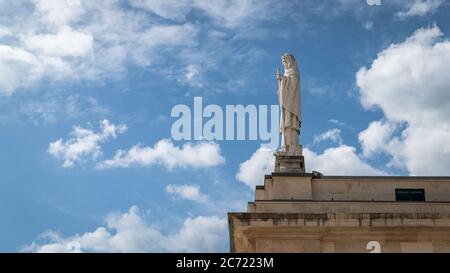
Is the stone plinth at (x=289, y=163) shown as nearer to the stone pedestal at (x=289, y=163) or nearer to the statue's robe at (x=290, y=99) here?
the stone pedestal at (x=289, y=163)

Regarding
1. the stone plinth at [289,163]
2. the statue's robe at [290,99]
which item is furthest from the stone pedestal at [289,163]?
the statue's robe at [290,99]

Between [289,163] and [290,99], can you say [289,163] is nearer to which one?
[289,163]

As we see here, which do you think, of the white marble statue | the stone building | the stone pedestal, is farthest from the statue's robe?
the stone building

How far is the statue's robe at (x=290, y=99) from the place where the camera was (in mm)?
29594

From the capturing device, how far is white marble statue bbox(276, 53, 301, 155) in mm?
29375

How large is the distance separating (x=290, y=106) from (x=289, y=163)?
2.02 meters

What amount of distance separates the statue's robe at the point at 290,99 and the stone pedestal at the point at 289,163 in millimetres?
1026

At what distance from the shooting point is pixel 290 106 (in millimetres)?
29750

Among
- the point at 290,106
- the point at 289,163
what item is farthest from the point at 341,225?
the point at 290,106

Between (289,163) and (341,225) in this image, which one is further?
(289,163)
